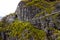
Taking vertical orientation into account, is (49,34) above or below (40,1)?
below

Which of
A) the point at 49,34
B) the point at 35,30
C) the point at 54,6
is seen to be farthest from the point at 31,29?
the point at 54,6

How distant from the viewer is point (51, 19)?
40.1m

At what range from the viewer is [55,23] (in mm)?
39156

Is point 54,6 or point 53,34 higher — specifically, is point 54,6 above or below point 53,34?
above

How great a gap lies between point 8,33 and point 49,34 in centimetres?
1021

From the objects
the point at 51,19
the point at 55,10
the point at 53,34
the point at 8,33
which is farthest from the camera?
the point at 8,33

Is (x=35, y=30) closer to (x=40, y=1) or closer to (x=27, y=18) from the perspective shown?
(x=27, y=18)

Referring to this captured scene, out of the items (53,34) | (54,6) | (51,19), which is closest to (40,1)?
(54,6)

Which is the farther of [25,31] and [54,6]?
[54,6]

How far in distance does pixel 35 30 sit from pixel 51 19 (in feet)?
11.7

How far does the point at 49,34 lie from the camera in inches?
1531

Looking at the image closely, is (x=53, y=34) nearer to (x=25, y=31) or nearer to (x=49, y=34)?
(x=49, y=34)

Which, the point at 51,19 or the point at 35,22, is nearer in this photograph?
the point at 51,19

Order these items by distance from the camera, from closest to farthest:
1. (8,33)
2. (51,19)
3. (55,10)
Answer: (51,19)
(55,10)
(8,33)
